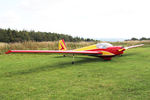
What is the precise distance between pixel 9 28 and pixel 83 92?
52.2 m

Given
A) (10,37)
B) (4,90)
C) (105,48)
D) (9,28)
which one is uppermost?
(9,28)

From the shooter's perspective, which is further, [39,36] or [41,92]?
[39,36]

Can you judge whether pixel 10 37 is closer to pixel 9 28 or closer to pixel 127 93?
pixel 9 28

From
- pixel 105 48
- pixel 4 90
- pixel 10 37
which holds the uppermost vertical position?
pixel 10 37

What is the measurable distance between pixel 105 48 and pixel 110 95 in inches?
313

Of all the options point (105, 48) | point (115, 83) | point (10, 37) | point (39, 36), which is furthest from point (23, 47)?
point (39, 36)

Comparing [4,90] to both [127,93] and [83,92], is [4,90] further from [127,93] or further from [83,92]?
[127,93]

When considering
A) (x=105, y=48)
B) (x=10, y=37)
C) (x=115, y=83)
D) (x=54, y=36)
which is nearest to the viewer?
(x=115, y=83)

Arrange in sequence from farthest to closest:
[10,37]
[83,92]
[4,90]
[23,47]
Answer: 1. [10,37]
2. [23,47]
3. [4,90]
4. [83,92]

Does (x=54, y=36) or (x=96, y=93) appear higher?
(x=54, y=36)

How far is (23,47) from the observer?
Answer: 19.1 m

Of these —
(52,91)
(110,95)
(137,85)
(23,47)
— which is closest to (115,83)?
(137,85)

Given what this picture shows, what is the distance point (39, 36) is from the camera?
63.6 metres

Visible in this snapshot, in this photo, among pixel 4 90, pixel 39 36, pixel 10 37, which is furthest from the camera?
pixel 39 36
